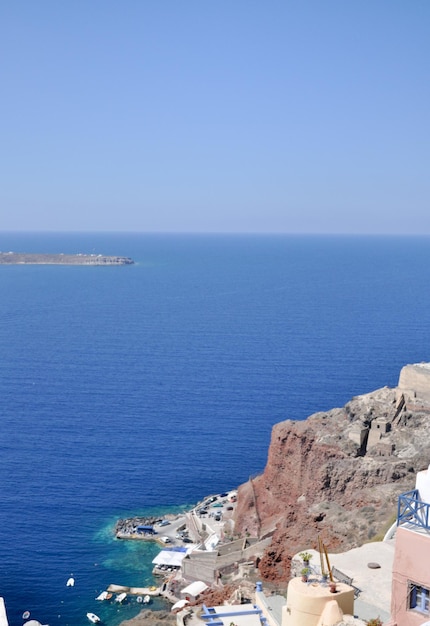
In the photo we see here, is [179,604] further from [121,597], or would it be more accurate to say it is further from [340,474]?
[340,474]

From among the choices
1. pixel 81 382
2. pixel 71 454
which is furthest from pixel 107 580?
pixel 81 382

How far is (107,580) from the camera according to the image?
58500 millimetres

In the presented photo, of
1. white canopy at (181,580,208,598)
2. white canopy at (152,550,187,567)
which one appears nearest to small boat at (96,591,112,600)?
white canopy at (181,580,208,598)

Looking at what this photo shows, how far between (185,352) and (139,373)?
17403 millimetres

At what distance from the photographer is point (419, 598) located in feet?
65.7

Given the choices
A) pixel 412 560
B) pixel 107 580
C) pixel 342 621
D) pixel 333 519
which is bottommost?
pixel 107 580

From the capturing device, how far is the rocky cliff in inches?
2035

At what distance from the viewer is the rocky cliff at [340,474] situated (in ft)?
170

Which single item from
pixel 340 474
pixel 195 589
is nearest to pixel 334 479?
pixel 340 474

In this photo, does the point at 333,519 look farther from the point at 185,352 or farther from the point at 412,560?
the point at 185,352

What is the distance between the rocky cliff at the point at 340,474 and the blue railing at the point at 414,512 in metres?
28.5

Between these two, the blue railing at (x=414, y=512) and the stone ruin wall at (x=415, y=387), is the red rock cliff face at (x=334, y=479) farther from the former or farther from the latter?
the blue railing at (x=414, y=512)

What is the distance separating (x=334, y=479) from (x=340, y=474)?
59 centimetres

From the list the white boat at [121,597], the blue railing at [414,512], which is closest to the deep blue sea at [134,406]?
the white boat at [121,597]
